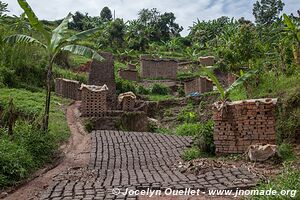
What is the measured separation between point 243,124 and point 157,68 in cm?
2613

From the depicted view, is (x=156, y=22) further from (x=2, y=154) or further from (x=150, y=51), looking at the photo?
(x=2, y=154)

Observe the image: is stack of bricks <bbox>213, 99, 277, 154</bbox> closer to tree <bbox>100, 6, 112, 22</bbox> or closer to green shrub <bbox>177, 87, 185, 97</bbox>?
green shrub <bbox>177, 87, 185, 97</bbox>

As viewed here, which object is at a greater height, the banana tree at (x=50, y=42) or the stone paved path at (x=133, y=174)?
the banana tree at (x=50, y=42)

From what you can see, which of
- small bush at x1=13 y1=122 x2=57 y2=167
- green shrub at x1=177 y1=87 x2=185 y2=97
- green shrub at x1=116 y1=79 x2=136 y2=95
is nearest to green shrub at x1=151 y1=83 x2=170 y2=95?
green shrub at x1=177 y1=87 x2=185 y2=97

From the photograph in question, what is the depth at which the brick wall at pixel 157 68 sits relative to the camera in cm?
A: 3425

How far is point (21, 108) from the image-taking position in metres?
14.9

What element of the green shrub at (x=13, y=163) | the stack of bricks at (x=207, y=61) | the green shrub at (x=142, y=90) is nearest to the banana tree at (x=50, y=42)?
the green shrub at (x=13, y=163)

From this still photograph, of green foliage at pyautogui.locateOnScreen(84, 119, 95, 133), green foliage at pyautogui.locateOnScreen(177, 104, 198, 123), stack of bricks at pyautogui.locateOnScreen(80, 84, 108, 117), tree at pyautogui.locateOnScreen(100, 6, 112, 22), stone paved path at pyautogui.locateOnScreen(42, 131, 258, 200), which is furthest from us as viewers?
tree at pyautogui.locateOnScreen(100, 6, 112, 22)

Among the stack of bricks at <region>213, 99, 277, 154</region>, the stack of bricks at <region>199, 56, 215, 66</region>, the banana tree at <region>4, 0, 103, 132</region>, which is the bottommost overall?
the stack of bricks at <region>213, 99, 277, 154</region>

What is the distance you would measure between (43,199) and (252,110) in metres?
5.19

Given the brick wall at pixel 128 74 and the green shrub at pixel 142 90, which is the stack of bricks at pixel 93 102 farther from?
the brick wall at pixel 128 74

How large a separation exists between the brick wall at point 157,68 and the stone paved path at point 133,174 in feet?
72.7

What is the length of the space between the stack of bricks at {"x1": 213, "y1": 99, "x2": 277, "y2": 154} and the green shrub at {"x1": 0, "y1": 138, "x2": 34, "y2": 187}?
4636 mm

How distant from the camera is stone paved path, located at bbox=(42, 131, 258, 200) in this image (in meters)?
5.78
